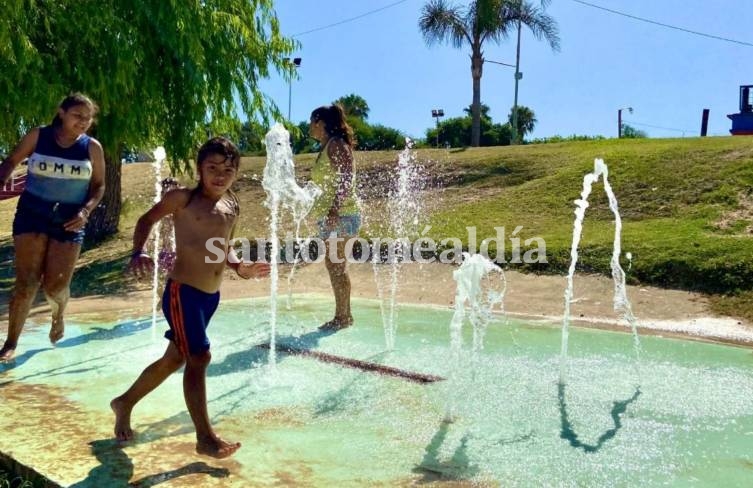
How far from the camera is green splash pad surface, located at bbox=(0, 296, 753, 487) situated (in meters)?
2.80

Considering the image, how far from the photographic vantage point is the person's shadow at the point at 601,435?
3.18m

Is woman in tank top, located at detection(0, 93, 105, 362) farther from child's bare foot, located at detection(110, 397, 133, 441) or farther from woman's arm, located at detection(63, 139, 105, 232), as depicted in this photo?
child's bare foot, located at detection(110, 397, 133, 441)

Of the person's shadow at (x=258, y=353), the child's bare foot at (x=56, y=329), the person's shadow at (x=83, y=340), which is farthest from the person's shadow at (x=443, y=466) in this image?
the child's bare foot at (x=56, y=329)

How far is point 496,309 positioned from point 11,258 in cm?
883

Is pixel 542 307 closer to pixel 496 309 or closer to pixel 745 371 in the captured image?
pixel 496 309

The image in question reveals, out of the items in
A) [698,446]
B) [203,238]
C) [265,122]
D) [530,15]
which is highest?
[530,15]

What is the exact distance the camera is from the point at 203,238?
2.98 meters

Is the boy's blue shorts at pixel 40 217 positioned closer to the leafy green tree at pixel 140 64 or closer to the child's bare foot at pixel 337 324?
the child's bare foot at pixel 337 324

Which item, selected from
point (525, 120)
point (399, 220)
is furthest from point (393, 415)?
point (525, 120)

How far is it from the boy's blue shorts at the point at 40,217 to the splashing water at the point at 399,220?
266 cm

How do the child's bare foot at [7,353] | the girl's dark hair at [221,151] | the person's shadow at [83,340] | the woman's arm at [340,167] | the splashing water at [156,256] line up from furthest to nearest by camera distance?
the splashing water at [156,256] → the woman's arm at [340,167] → the child's bare foot at [7,353] → the person's shadow at [83,340] → the girl's dark hair at [221,151]

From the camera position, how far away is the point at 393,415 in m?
3.54

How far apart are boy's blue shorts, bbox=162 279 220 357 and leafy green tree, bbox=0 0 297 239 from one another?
540 centimetres

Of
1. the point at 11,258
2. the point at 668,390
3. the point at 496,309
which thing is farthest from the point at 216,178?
the point at 11,258
